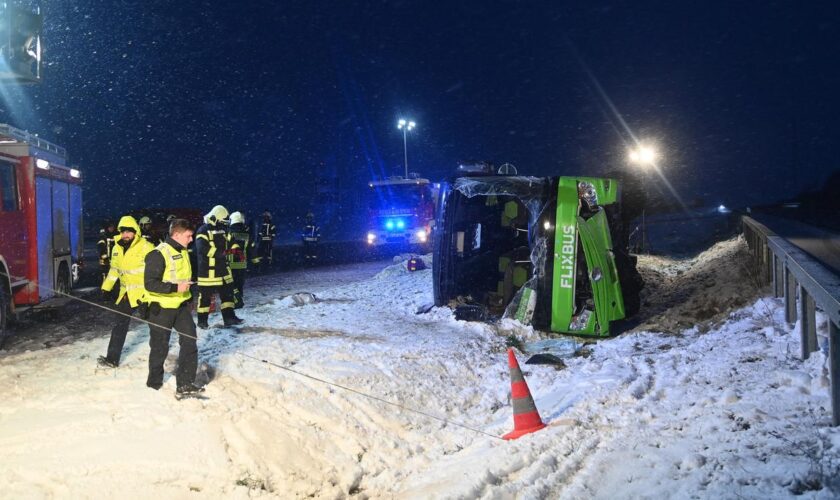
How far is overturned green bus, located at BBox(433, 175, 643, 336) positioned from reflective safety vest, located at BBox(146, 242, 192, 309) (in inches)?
187

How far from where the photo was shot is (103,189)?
4259 centimetres

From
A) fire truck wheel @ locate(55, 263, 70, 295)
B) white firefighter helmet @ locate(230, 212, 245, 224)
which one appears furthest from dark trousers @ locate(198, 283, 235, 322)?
fire truck wheel @ locate(55, 263, 70, 295)

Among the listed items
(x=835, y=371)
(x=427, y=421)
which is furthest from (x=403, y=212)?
(x=835, y=371)

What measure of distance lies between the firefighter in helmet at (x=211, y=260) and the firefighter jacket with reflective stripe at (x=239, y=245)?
0.46 metres

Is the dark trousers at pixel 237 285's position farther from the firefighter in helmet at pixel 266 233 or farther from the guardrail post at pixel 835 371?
the guardrail post at pixel 835 371

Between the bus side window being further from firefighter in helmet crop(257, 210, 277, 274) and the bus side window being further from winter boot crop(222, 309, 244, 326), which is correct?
firefighter in helmet crop(257, 210, 277, 274)

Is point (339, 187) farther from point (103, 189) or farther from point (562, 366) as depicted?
point (562, 366)

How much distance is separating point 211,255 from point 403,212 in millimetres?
14940

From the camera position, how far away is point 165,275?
5.73 metres

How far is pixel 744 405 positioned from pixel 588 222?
4514 millimetres

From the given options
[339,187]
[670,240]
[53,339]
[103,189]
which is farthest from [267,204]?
[53,339]

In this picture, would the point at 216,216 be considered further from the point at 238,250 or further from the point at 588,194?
the point at 588,194

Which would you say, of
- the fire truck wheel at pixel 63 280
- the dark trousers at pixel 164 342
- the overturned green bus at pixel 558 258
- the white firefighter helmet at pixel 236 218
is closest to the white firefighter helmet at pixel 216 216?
the white firefighter helmet at pixel 236 218

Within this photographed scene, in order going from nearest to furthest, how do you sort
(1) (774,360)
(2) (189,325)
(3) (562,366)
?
1. (1) (774,360)
2. (2) (189,325)
3. (3) (562,366)
